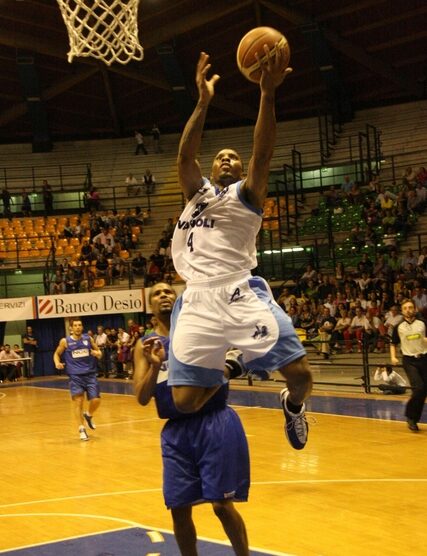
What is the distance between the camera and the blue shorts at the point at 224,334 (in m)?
4.72

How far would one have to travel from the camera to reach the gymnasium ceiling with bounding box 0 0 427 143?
2736 centimetres

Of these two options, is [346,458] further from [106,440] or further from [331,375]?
[331,375]

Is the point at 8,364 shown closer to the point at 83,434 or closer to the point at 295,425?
the point at 83,434

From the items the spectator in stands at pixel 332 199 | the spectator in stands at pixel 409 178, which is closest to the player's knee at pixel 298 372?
the spectator in stands at pixel 409 178

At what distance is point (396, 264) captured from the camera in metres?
20.8

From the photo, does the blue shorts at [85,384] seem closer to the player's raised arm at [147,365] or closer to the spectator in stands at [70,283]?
the player's raised arm at [147,365]

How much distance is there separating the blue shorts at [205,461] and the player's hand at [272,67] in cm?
187

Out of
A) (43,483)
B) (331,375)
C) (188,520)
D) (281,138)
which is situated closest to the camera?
(188,520)

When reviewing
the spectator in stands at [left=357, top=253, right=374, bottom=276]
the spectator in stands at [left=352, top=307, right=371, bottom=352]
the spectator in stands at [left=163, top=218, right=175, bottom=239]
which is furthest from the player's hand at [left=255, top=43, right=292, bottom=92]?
the spectator in stands at [left=163, top=218, right=175, bottom=239]

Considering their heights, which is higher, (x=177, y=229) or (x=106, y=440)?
(x=177, y=229)

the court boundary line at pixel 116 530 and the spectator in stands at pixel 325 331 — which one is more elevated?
the spectator in stands at pixel 325 331

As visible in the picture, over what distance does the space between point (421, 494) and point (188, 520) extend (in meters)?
3.59

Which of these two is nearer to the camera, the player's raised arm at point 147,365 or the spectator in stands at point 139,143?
the player's raised arm at point 147,365

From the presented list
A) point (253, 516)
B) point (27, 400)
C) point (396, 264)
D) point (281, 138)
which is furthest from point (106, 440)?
point (281, 138)
